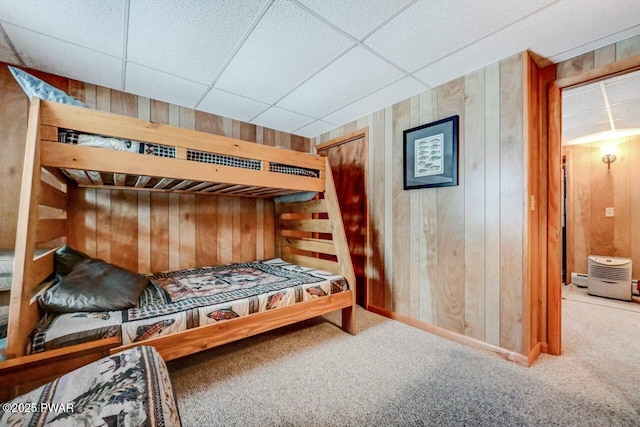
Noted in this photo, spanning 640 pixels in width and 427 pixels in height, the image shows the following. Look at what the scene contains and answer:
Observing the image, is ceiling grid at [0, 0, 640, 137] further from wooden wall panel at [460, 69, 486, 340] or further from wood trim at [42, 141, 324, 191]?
wood trim at [42, 141, 324, 191]

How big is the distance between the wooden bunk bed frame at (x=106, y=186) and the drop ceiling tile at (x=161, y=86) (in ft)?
2.66

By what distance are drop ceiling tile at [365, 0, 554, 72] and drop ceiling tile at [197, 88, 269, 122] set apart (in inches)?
51.5

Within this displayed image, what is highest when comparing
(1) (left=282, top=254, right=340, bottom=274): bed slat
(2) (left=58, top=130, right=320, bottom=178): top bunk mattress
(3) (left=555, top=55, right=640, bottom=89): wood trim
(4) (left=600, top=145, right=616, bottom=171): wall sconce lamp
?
(3) (left=555, top=55, right=640, bottom=89): wood trim

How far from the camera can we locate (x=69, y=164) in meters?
1.27

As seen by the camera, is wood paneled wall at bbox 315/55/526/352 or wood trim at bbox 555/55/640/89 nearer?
wood trim at bbox 555/55/640/89

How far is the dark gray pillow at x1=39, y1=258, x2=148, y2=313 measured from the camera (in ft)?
4.19

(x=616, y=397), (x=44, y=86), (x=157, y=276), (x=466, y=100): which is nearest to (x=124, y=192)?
(x=157, y=276)

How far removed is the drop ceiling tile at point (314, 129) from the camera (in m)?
3.06

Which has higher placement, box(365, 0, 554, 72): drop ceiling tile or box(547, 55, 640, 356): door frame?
box(365, 0, 554, 72): drop ceiling tile

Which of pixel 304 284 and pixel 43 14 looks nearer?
pixel 43 14

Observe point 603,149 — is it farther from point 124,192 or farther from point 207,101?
point 124,192

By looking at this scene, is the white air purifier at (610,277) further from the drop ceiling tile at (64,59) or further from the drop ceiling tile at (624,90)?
the drop ceiling tile at (64,59)

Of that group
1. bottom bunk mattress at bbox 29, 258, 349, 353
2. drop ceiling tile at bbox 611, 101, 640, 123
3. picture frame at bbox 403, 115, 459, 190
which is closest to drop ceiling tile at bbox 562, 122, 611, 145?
drop ceiling tile at bbox 611, 101, 640, 123

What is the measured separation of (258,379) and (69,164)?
5.04 feet
